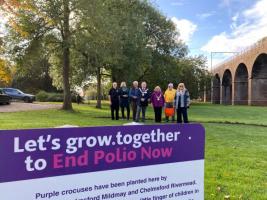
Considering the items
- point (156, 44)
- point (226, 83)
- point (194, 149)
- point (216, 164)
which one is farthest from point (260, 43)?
point (194, 149)

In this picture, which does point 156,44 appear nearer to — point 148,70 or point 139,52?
point 148,70

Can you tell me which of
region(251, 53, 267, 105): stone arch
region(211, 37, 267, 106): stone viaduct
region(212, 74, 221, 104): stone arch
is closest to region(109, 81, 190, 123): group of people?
region(211, 37, 267, 106): stone viaduct

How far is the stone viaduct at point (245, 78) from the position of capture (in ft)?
183

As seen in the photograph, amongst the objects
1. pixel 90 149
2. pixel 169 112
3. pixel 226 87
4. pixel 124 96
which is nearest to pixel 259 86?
pixel 226 87

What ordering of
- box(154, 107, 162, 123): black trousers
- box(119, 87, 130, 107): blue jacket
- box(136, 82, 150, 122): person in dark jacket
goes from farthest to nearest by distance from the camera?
box(119, 87, 130, 107): blue jacket → box(136, 82, 150, 122): person in dark jacket → box(154, 107, 162, 123): black trousers

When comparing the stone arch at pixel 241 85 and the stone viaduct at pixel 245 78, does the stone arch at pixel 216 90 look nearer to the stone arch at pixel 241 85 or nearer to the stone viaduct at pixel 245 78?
the stone viaduct at pixel 245 78

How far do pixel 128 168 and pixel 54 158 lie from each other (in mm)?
505

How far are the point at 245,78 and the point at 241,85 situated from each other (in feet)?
4.26

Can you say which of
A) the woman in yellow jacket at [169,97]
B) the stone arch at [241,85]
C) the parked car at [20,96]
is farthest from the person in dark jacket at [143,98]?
the stone arch at [241,85]

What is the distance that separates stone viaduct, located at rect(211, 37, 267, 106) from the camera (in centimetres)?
5584

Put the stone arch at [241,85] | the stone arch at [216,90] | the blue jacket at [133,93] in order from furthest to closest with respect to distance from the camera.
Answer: the stone arch at [216,90]
the stone arch at [241,85]
the blue jacket at [133,93]

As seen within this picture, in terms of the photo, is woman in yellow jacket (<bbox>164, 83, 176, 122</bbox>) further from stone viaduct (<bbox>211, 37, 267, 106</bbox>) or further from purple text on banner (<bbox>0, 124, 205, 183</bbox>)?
stone viaduct (<bbox>211, 37, 267, 106</bbox>)

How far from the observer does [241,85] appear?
66.8 metres

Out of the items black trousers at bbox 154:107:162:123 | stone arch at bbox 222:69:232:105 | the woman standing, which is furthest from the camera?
stone arch at bbox 222:69:232:105
